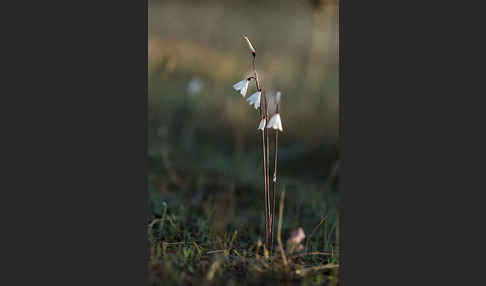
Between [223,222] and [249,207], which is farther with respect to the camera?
[249,207]

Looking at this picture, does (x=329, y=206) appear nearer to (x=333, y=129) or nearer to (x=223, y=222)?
(x=223, y=222)

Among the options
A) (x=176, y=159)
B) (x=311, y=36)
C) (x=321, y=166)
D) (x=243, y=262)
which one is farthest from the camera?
(x=311, y=36)

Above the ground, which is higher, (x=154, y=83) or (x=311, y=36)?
(x=311, y=36)

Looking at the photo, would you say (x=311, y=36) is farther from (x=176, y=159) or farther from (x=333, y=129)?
(x=176, y=159)

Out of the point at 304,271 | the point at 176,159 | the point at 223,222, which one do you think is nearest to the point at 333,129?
the point at 176,159

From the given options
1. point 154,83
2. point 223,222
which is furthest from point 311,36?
point 223,222

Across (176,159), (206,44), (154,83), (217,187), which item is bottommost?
(217,187)

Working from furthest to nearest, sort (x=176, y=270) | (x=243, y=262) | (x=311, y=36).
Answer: (x=311, y=36) → (x=243, y=262) → (x=176, y=270)
